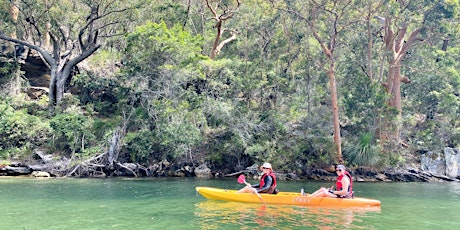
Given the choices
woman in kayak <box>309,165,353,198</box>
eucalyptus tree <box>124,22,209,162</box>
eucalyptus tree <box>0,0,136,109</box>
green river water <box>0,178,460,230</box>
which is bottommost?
green river water <box>0,178,460,230</box>

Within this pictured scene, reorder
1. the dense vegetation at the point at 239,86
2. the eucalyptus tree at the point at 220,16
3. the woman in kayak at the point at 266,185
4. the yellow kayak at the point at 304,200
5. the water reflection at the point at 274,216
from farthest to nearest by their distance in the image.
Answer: the eucalyptus tree at the point at 220,16 → the dense vegetation at the point at 239,86 → the woman in kayak at the point at 266,185 → the yellow kayak at the point at 304,200 → the water reflection at the point at 274,216

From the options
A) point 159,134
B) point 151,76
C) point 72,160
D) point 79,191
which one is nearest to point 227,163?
point 159,134

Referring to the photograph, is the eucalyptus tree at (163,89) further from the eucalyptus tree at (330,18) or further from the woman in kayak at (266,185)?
the woman in kayak at (266,185)

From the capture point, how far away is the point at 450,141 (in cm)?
2477

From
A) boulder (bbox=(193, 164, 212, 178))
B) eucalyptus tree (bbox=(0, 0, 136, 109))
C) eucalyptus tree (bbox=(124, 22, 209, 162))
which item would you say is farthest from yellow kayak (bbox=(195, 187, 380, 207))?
eucalyptus tree (bbox=(0, 0, 136, 109))

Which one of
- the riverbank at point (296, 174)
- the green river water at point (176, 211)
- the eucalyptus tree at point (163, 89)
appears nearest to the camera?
the green river water at point (176, 211)

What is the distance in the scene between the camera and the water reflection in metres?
9.41

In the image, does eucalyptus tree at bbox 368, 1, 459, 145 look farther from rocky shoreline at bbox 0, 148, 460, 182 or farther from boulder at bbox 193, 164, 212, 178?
boulder at bbox 193, 164, 212, 178

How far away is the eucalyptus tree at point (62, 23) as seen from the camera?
73.3 feet

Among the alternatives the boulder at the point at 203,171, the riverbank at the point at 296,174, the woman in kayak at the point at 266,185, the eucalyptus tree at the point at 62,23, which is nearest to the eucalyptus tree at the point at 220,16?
the eucalyptus tree at the point at 62,23

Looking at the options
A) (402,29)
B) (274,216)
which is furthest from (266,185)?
(402,29)

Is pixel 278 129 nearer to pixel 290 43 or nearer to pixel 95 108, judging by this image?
pixel 290 43

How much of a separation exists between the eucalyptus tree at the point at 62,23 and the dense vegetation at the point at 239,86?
0.26 ft

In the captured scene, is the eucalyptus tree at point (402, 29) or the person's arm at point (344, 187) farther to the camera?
the eucalyptus tree at point (402, 29)
